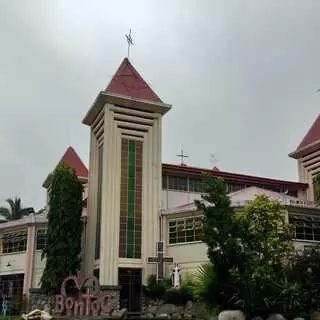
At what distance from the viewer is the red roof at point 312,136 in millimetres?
42531

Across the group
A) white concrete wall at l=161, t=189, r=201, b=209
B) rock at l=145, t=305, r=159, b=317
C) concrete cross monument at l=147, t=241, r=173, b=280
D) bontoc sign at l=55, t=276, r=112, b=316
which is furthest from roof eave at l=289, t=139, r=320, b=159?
bontoc sign at l=55, t=276, r=112, b=316

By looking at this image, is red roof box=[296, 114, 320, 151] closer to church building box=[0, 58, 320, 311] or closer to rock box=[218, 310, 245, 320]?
church building box=[0, 58, 320, 311]

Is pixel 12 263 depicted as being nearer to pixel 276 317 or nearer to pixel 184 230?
pixel 184 230

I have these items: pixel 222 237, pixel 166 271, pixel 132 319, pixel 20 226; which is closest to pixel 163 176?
pixel 166 271

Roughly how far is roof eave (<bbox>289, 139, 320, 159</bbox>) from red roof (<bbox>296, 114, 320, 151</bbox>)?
25 cm

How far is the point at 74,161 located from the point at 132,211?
17.5 metres

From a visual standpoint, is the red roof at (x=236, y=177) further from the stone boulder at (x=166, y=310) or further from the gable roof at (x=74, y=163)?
Answer: the gable roof at (x=74, y=163)

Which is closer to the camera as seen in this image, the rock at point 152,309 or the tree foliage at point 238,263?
the tree foliage at point 238,263

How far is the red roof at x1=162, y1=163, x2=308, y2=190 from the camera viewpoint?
126ft

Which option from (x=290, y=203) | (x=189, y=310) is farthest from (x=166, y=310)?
(x=290, y=203)

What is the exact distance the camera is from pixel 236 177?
4031 centimetres

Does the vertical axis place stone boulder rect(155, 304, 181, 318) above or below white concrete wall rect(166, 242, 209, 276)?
→ below

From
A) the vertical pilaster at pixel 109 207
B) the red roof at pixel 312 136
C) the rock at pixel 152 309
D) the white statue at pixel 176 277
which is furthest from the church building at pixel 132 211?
the red roof at pixel 312 136

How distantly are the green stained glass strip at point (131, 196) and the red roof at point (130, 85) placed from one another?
338cm
